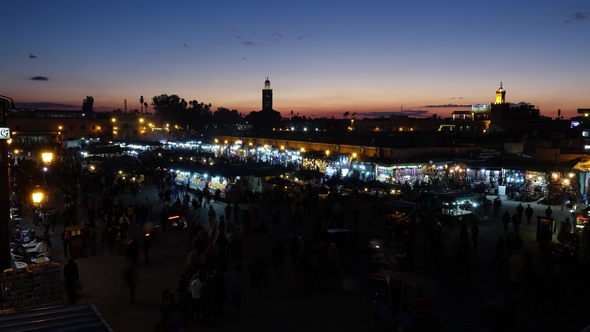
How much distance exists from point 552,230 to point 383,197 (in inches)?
329

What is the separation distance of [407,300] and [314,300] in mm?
2204

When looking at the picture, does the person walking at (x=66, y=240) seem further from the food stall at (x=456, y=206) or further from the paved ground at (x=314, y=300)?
the food stall at (x=456, y=206)

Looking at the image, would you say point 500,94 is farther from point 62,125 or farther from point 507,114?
point 62,125

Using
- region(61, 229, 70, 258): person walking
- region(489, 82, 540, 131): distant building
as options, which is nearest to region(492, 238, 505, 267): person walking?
region(61, 229, 70, 258): person walking

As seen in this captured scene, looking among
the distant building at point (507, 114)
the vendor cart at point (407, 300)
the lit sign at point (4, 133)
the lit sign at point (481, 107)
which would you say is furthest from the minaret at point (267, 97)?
the vendor cart at point (407, 300)

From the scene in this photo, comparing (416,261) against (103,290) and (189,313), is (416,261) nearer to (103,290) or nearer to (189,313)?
(189,313)

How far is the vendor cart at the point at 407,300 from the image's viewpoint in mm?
7648

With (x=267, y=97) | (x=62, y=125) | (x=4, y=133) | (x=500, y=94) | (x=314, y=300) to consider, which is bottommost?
(x=314, y=300)

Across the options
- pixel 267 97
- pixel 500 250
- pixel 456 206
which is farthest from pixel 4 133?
pixel 267 97

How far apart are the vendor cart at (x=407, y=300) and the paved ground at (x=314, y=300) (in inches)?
11.4

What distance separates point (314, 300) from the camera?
9258mm

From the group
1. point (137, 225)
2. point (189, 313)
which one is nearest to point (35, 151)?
point (137, 225)

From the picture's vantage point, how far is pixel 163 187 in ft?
78.9

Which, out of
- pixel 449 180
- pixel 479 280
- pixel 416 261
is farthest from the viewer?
pixel 449 180
